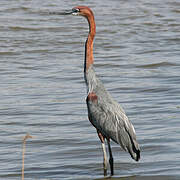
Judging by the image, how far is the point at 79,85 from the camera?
37.4ft

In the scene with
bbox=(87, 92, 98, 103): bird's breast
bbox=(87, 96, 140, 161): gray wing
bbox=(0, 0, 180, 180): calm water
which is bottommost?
bbox=(0, 0, 180, 180): calm water

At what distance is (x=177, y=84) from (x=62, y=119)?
117 inches

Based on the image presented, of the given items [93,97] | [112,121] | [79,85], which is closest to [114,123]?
[112,121]

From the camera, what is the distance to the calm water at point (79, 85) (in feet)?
24.7

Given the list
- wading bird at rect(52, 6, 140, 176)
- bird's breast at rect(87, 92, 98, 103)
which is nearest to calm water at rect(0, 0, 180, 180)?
wading bird at rect(52, 6, 140, 176)

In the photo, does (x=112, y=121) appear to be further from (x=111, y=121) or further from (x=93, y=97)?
(x=93, y=97)

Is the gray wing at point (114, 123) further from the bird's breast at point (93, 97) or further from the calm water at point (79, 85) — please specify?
the calm water at point (79, 85)

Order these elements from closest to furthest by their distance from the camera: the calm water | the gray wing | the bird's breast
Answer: the gray wing, the bird's breast, the calm water

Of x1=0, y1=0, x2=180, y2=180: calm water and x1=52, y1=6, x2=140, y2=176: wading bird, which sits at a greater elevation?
x1=52, y1=6, x2=140, y2=176: wading bird

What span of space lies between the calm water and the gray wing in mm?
446

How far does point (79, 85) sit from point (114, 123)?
14.9ft

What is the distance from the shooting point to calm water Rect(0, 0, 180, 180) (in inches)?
296

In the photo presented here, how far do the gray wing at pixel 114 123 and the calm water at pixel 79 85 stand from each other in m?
0.45

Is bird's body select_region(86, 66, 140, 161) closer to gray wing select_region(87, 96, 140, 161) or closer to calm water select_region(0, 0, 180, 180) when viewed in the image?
gray wing select_region(87, 96, 140, 161)
